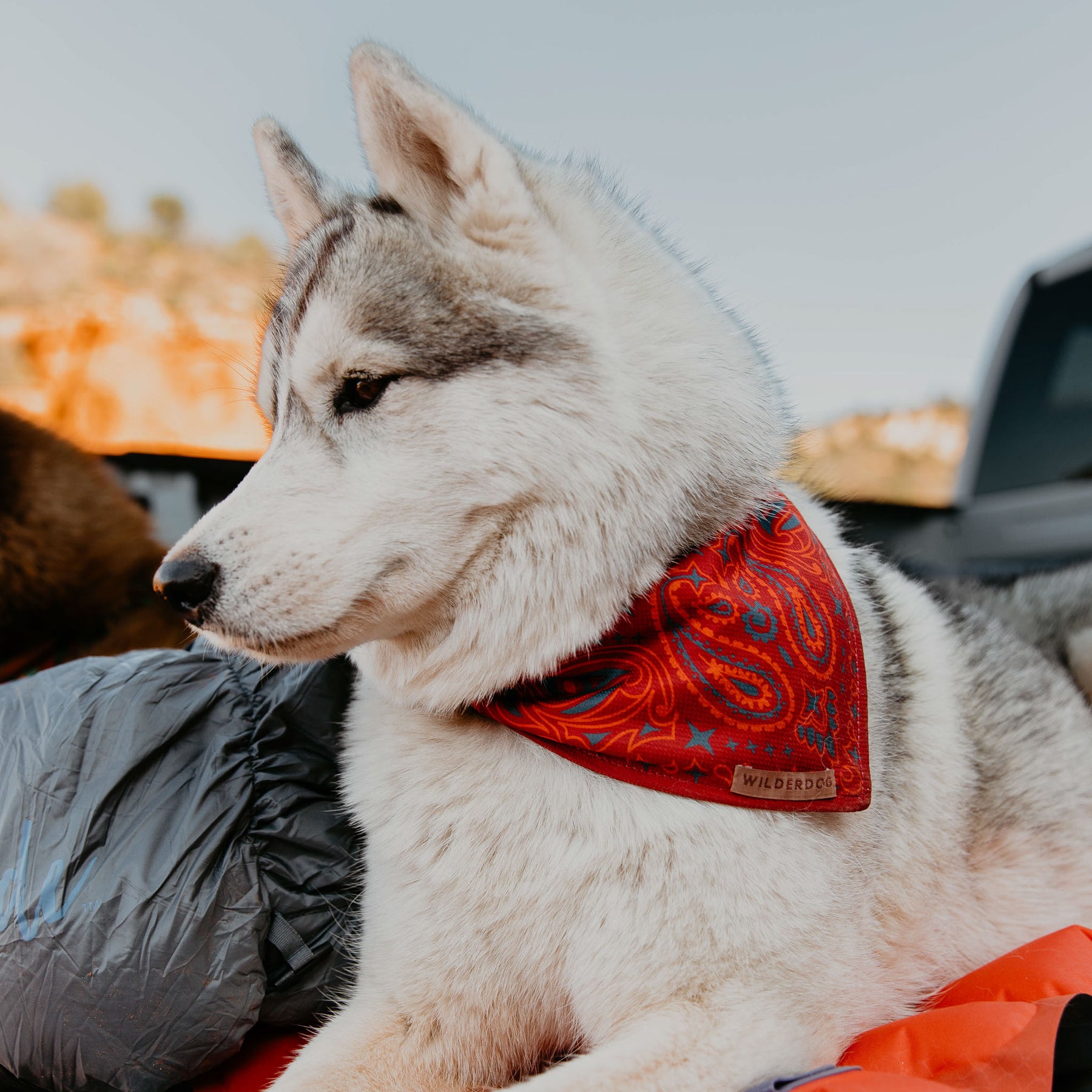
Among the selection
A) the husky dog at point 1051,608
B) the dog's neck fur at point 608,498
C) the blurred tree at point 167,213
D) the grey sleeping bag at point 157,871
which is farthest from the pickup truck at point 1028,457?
the blurred tree at point 167,213

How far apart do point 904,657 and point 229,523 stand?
1.37 meters

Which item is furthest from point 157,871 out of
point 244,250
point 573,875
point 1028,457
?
point 244,250

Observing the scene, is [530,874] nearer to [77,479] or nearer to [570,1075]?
[570,1075]

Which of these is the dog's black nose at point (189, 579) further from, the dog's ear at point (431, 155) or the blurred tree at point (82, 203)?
the blurred tree at point (82, 203)

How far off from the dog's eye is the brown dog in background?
3.65ft

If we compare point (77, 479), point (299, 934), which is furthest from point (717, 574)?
point (77, 479)

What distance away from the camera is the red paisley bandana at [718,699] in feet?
A: 4.18

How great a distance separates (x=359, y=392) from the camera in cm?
132

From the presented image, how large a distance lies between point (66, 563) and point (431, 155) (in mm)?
1496

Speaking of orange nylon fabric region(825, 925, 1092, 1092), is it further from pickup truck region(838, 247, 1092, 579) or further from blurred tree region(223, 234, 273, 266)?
blurred tree region(223, 234, 273, 266)

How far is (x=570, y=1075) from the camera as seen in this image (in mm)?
1099

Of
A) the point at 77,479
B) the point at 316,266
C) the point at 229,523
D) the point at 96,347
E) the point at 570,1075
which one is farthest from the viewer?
the point at 96,347

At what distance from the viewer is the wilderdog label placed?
127 centimetres

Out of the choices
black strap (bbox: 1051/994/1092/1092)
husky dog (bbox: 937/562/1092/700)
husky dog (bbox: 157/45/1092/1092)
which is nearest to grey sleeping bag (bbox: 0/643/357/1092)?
husky dog (bbox: 157/45/1092/1092)
